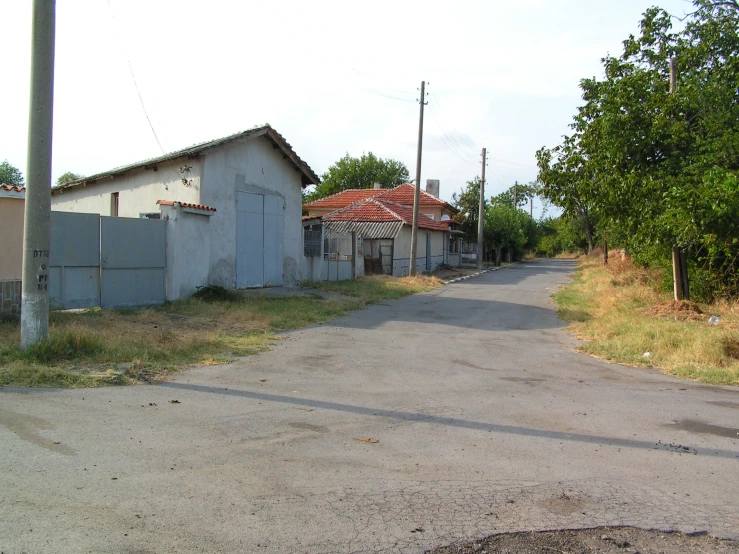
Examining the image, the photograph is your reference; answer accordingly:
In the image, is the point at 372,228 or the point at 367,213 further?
the point at 367,213

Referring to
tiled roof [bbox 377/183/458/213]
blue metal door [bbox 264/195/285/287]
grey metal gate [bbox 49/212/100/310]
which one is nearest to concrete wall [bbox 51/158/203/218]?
blue metal door [bbox 264/195/285/287]

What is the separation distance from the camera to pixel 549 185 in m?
18.4

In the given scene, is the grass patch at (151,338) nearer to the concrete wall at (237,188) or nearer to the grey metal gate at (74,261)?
the grey metal gate at (74,261)

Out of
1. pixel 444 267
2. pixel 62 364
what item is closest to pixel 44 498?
pixel 62 364

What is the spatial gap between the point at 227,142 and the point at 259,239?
332 centimetres

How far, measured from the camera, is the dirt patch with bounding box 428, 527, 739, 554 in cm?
382

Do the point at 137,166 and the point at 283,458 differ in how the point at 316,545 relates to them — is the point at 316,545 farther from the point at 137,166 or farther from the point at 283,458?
the point at 137,166

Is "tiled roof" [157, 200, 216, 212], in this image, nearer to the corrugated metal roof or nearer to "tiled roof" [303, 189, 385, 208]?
the corrugated metal roof

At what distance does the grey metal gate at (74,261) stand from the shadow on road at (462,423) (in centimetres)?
609

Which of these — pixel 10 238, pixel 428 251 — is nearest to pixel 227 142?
pixel 10 238

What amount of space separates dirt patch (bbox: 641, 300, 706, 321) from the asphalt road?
5920 mm

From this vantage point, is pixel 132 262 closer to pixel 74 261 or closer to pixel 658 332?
pixel 74 261

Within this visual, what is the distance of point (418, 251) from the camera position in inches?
1414

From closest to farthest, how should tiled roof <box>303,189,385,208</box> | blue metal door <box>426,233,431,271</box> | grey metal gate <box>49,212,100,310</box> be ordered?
grey metal gate <box>49,212,100,310</box>
blue metal door <box>426,233,431,271</box>
tiled roof <box>303,189,385,208</box>
